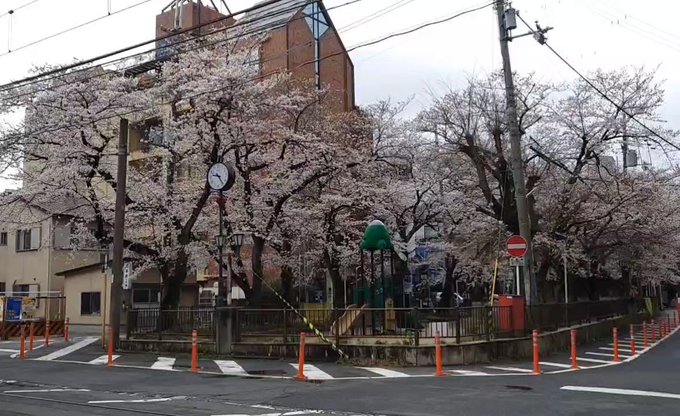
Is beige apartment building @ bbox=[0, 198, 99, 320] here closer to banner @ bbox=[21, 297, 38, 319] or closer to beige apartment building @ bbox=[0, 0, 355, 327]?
beige apartment building @ bbox=[0, 0, 355, 327]

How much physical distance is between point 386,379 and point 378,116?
742 inches

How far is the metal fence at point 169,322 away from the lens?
789 inches

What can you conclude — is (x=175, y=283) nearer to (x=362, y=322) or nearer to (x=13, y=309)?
(x=362, y=322)

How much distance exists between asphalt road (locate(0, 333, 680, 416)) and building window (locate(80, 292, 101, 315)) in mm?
21932

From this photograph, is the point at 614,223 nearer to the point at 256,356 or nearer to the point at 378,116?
the point at 378,116

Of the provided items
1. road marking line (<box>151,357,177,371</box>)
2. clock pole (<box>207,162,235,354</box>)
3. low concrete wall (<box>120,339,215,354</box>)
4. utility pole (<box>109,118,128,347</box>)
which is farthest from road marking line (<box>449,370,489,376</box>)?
utility pole (<box>109,118,128,347</box>)

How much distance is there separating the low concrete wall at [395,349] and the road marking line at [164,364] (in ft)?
3.75

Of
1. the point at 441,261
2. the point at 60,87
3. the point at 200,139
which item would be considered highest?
the point at 60,87

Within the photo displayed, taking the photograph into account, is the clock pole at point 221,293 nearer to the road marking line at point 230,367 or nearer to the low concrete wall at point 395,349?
the low concrete wall at point 395,349

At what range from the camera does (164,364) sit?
17.7 metres

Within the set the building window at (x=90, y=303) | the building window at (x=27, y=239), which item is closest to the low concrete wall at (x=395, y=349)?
the building window at (x=90, y=303)

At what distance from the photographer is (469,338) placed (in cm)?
1742

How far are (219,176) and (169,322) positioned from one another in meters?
5.24

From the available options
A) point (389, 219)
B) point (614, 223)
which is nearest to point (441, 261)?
point (389, 219)
